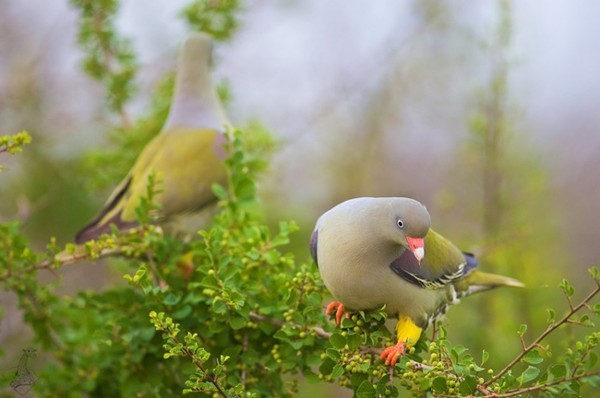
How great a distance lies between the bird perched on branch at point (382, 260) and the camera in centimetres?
134

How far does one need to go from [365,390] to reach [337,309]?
29cm

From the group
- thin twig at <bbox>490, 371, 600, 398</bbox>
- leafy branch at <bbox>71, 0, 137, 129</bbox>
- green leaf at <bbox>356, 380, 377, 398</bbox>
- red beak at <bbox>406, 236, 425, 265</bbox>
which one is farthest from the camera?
leafy branch at <bbox>71, 0, 137, 129</bbox>

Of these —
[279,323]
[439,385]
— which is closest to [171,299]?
[279,323]

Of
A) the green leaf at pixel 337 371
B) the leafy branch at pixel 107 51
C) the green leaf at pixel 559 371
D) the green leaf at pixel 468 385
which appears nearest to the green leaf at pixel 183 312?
the green leaf at pixel 337 371

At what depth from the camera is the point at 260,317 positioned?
4.72 ft

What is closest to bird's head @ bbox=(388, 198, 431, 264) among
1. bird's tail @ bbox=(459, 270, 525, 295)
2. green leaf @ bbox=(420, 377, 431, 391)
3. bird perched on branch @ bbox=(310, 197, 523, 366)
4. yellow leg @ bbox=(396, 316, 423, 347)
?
bird perched on branch @ bbox=(310, 197, 523, 366)

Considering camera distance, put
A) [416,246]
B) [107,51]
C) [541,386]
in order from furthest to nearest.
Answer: [107,51], [416,246], [541,386]

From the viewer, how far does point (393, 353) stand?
1.29 m

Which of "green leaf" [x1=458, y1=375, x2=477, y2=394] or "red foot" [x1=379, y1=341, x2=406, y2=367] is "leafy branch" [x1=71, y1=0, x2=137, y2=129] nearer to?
"red foot" [x1=379, y1=341, x2=406, y2=367]

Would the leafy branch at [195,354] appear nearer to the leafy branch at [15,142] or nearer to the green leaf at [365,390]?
the green leaf at [365,390]

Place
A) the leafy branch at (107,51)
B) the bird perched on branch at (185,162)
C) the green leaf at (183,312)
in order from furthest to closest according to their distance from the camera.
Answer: the leafy branch at (107,51) < the bird perched on branch at (185,162) < the green leaf at (183,312)

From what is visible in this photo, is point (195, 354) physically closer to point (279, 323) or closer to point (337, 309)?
point (279, 323)

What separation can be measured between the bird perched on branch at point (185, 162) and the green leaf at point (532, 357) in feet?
3.28

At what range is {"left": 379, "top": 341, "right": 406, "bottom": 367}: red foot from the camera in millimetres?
1269
